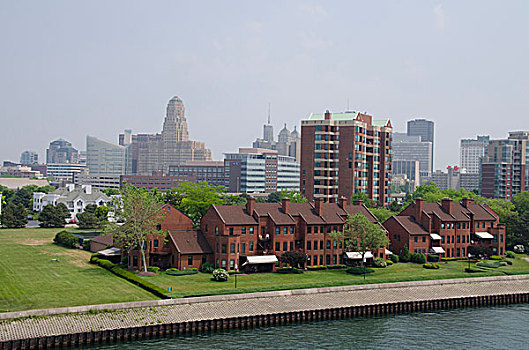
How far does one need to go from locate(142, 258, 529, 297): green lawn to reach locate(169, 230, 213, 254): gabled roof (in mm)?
5199

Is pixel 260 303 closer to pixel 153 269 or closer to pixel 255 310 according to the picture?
pixel 255 310

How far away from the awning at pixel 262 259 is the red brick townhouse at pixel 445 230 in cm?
2831

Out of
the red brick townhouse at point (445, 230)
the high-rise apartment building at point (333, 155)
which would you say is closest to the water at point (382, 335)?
the red brick townhouse at point (445, 230)

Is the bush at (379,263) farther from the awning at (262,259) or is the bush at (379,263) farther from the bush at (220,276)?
the bush at (220,276)

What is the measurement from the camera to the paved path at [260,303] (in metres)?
60.8

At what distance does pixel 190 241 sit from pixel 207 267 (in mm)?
6269

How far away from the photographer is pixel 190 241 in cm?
9488

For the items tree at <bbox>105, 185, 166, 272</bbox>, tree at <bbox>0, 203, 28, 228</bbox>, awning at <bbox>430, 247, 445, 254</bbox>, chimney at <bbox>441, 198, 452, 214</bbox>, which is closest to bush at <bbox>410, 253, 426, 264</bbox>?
awning at <bbox>430, 247, 445, 254</bbox>

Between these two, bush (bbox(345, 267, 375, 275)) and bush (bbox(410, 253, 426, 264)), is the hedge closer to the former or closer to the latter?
bush (bbox(345, 267, 375, 275))

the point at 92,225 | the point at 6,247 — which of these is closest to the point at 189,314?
the point at 6,247

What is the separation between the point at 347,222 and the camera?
99.2m

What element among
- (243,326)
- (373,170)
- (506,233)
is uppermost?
(373,170)

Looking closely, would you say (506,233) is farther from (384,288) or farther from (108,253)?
(108,253)

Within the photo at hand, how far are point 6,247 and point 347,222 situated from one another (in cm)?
6651
